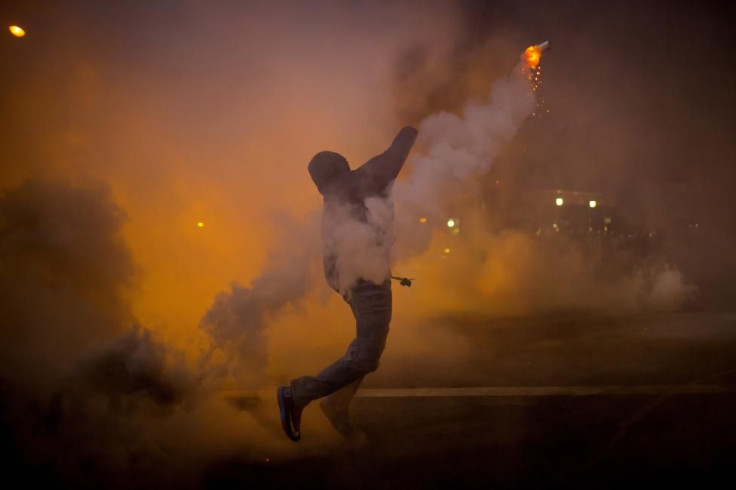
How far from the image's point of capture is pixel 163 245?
20.3 ft

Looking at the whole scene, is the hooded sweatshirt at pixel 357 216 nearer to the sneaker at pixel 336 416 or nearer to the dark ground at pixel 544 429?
the sneaker at pixel 336 416

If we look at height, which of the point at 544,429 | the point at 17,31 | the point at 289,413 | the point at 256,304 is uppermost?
the point at 17,31

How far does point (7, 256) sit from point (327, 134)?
13.2 feet

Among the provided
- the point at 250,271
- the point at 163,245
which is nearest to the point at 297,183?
A: the point at 250,271

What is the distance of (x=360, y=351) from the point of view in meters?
3.00

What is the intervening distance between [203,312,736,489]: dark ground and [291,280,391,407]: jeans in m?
0.42

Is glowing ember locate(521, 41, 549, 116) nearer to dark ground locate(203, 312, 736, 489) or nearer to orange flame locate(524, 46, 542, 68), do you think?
orange flame locate(524, 46, 542, 68)

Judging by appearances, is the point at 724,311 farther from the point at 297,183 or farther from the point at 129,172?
the point at 129,172

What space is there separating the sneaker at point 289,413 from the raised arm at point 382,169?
135 centimetres

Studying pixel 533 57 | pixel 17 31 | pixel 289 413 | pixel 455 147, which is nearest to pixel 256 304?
pixel 289 413

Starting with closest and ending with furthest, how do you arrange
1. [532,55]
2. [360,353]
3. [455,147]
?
1. [360,353]
2. [455,147]
3. [532,55]

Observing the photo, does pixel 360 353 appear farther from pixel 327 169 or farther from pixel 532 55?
pixel 532 55

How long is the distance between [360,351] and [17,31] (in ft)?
17.5

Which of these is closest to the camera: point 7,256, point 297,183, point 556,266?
point 7,256
